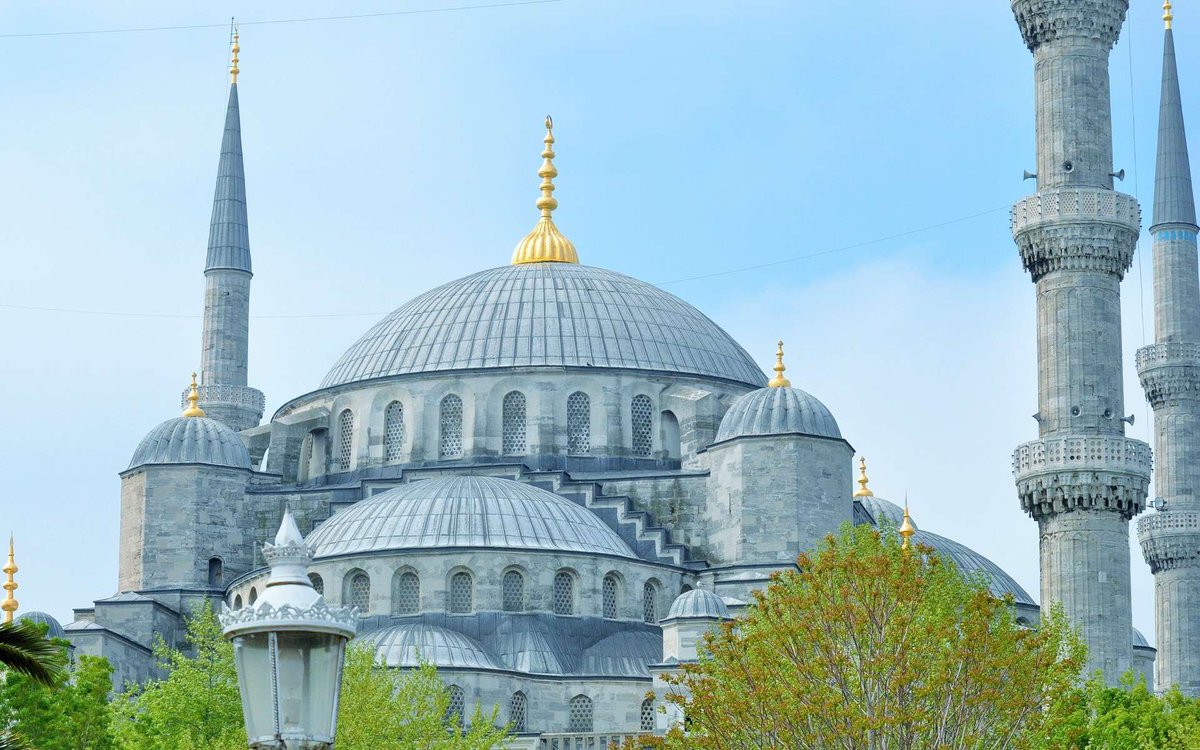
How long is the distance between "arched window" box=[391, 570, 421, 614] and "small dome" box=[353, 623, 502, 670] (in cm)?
127

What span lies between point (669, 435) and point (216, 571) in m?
9.42

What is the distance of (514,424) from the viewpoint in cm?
5097

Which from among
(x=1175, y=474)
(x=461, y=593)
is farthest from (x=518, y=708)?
(x=1175, y=474)

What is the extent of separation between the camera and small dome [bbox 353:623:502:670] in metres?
41.0

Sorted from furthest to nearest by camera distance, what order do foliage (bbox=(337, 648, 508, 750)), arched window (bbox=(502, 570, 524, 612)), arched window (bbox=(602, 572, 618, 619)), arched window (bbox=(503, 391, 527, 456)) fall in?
1. arched window (bbox=(503, 391, 527, 456))
2. arched window (bbox=(602, 572, 618, 619))
3. arched window (bbox=(502, 570, 524, 612))
4. foliage (bbox=(337, 648, 508, 750))

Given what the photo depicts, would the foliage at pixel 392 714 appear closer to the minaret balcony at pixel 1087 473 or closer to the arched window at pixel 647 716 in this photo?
the arched window at pixel 647 716

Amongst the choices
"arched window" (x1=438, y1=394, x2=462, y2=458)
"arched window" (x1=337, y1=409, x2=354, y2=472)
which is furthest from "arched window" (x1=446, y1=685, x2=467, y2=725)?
"arched window" (x1=337, y1=409, x2=354, y2=472)

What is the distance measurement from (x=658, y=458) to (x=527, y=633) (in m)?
8.17

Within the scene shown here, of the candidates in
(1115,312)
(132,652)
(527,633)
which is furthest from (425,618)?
(1115,312)

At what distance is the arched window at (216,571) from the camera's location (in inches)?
Result: 1934

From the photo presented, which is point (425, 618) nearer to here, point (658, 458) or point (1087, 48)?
point (658, 458)

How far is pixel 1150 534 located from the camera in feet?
175

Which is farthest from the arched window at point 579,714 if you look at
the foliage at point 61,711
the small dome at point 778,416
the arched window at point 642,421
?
the foliage at point 61,711

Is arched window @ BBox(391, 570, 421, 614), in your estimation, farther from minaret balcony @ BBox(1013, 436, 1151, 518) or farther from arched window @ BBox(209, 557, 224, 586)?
minaret balcony @ BBox(1013, 436, 1151, 518)
